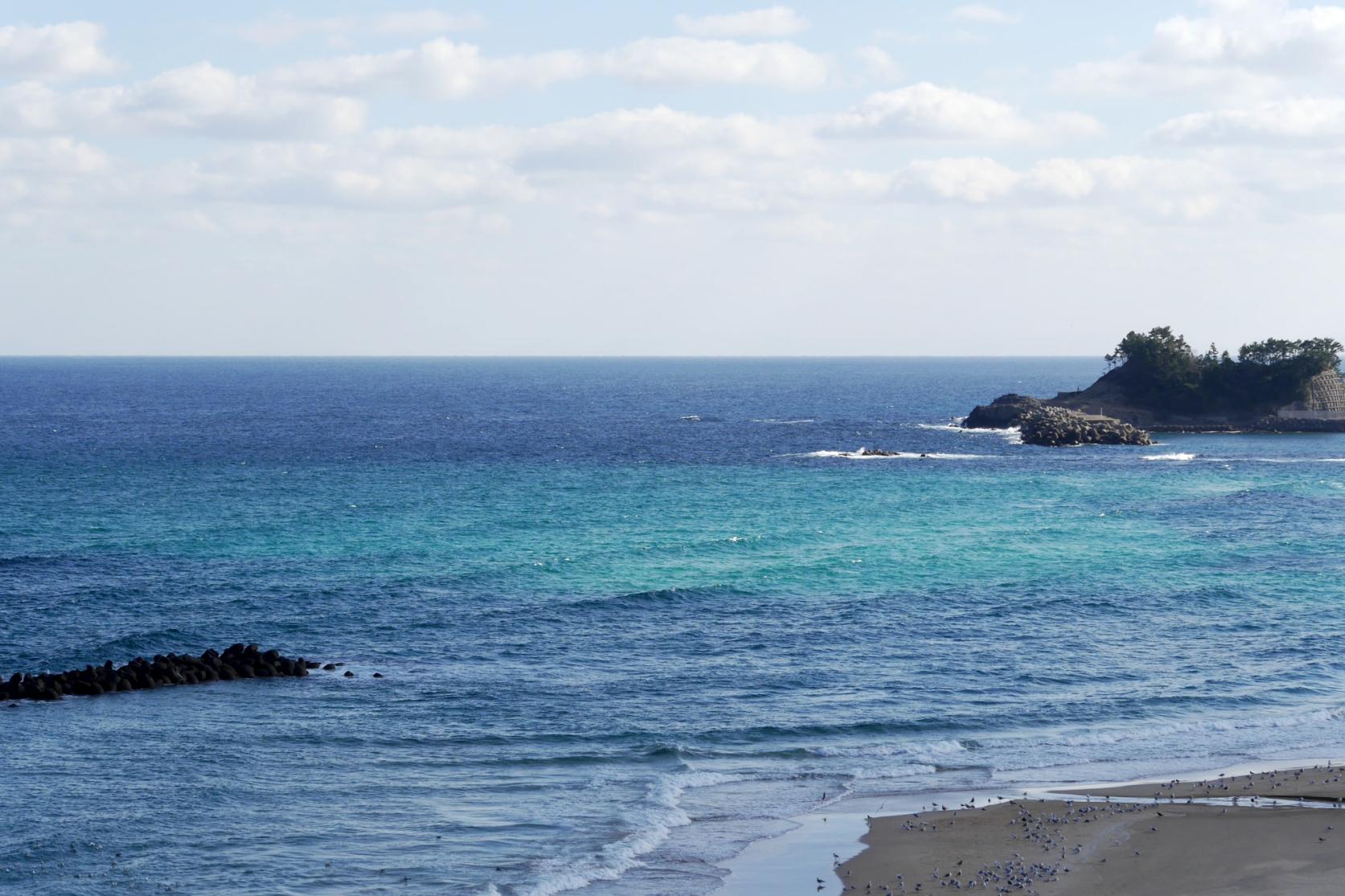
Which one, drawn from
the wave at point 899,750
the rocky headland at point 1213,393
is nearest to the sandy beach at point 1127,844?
the wave at point 899,750

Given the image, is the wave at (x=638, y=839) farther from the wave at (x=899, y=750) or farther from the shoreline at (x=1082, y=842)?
the wave at (x=899, y=750)

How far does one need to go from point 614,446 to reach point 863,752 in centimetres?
10412

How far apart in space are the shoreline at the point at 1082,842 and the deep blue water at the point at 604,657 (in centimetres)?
135

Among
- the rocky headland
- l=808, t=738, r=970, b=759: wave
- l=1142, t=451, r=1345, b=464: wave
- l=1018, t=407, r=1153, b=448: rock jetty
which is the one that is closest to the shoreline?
l=808, t=738, r=970, b=759: wave

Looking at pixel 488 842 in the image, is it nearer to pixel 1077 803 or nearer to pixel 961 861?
pixel 961 861

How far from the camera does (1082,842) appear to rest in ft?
107

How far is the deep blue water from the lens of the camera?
3497 cm

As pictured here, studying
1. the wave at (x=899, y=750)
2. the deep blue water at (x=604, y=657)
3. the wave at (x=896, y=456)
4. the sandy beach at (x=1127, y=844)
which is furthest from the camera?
the wave at (x=896, y=456)

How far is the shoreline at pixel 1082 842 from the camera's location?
30.3 m

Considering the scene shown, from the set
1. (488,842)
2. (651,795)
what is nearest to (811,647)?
(651,795)

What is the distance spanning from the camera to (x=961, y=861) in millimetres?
31391

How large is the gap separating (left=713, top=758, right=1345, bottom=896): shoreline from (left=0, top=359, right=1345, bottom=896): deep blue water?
135cm

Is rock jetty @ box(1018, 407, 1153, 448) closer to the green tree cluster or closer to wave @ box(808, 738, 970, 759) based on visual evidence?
the green tree cluster

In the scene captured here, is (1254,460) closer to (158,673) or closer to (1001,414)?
(1001,414)
